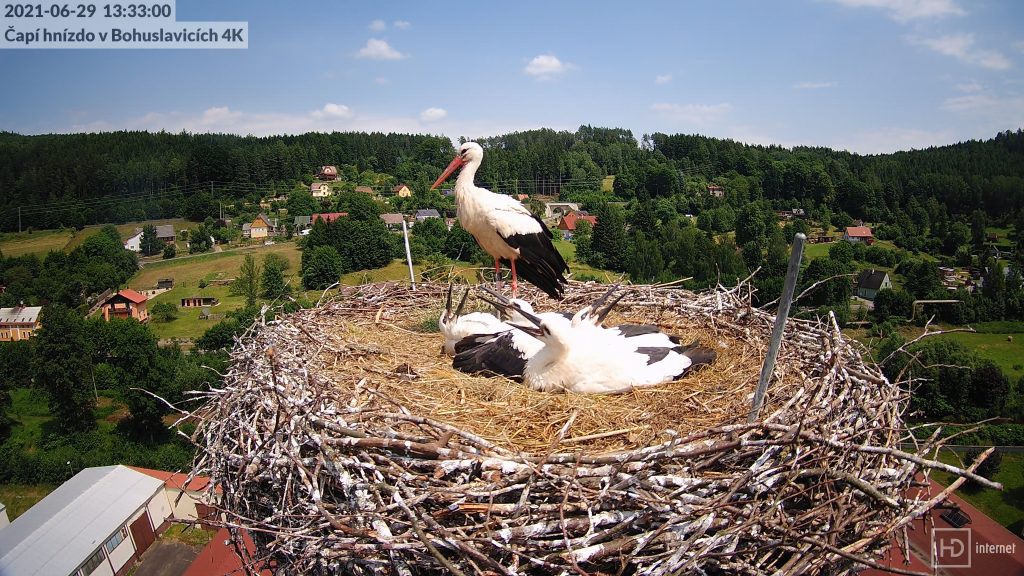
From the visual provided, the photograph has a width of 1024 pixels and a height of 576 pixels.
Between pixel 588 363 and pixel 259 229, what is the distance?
5380 cm

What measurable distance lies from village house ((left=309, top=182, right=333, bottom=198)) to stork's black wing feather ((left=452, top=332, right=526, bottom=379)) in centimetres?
6243

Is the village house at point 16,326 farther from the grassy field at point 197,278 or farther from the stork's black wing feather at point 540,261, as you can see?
the stork's black wing feather at point 540,261

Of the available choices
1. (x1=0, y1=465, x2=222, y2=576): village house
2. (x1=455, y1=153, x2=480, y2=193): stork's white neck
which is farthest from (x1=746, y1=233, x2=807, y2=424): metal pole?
(x1=0, y1=465, x2=222, y2=576): village house

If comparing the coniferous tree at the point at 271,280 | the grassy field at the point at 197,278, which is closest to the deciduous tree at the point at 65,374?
the grassy field at the point at 197,278

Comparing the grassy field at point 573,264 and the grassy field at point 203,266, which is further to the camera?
the grassy field at point 203,266

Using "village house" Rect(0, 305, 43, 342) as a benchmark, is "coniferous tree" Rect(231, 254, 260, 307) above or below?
above

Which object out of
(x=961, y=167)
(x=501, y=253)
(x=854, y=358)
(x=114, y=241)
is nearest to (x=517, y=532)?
(x=854, y=358)

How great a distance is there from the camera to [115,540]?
14.1m

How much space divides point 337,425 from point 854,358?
3.60 meters

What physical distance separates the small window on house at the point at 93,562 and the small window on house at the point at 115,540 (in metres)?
0.17

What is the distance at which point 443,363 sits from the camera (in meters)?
5.00

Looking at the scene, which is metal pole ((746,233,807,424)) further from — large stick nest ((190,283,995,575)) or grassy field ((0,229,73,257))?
grassy field ((0,229,73,257))

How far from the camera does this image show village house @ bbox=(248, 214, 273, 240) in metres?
51.7

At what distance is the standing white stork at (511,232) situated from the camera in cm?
556
